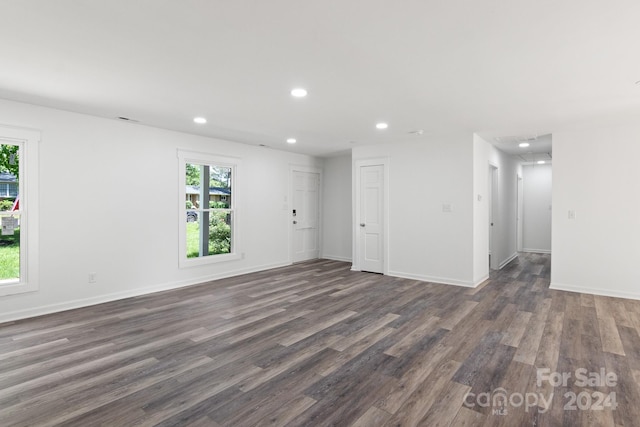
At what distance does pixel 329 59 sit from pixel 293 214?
497cm

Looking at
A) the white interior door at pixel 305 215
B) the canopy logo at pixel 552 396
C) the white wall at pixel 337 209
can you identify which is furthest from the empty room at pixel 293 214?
the white wall at pixel 337 209

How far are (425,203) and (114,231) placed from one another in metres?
4.70

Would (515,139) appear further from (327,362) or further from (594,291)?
(327,362)

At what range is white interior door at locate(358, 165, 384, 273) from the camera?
6.30m

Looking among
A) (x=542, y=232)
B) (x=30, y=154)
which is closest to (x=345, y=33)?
(x=30, y=154)

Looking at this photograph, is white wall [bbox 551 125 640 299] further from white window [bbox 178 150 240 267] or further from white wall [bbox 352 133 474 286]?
white window [bbox 178 150 240 267]

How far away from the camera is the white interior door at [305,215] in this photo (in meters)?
7.50

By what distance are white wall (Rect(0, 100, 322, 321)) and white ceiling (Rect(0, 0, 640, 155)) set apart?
16.0 inches

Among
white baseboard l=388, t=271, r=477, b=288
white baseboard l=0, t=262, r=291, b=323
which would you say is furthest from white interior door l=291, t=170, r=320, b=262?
white baseboard l=388, t=271, r=477, b=288

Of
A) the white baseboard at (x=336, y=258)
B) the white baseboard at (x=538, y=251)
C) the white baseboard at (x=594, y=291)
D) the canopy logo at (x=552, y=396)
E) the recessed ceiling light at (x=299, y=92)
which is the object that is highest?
the recessed ceiling light at (x=299, y=92)

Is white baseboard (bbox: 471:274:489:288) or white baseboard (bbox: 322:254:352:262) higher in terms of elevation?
white baseboard (bbox: 322:254:352:262)

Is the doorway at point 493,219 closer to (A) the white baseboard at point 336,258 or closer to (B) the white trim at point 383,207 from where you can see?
(B) the white trim at point 383,207

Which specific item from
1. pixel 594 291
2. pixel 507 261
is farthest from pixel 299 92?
pixel 507 261

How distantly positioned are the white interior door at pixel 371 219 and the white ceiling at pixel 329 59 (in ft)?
6.59
